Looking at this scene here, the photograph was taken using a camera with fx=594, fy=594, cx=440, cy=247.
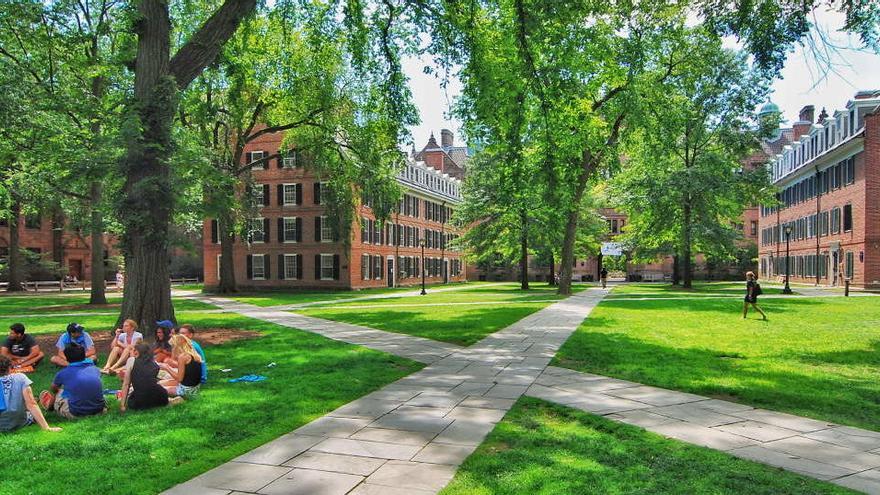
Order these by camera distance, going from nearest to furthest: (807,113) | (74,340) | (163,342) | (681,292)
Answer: (163,342), (74,340), (681,292), (807,113)

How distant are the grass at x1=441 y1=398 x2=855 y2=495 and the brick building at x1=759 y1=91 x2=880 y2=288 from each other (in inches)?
1244

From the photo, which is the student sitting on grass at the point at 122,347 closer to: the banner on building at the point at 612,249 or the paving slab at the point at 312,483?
the paving slab at the point at 312,483

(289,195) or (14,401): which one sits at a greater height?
(289,195)

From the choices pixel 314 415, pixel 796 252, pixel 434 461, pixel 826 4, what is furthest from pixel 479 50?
pixel 796 252

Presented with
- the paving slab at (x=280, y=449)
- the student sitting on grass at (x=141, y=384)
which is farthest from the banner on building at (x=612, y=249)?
the paving slab at (x=280, y=449)

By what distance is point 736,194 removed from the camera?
114ft

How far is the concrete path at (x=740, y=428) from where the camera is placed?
197 inches

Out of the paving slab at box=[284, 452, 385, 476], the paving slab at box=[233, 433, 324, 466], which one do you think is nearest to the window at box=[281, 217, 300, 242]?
the paving slab at box=[233, 433, 324, 466]

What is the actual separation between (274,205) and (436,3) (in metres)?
30.4

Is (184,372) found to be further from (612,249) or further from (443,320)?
(612,249)

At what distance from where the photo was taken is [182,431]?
6.18 m

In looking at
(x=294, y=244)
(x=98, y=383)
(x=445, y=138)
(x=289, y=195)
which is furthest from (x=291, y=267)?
(x=445, y=138)

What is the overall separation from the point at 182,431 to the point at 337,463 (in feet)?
6.76

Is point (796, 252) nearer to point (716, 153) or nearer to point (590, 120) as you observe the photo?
point (716, 153)
